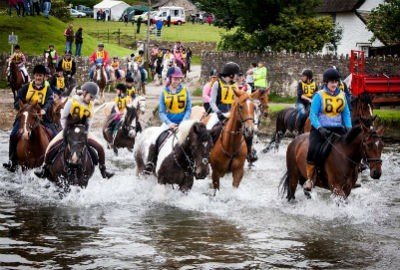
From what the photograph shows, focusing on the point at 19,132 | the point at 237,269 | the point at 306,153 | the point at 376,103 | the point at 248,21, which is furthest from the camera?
the point at 248,21

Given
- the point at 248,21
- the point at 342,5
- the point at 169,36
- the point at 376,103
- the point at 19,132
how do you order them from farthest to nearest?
the point at 169,36
the point at 342,5
the point at 248,21
the point at 376,103
the point at 19,132

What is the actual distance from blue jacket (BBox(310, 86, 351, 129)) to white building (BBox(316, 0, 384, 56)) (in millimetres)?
35363

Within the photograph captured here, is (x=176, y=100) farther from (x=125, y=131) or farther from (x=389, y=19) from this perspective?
(x=389, y=19)

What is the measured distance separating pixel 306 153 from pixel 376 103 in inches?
693

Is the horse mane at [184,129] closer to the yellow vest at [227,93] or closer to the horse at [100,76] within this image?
the yellow vest at [227,93]

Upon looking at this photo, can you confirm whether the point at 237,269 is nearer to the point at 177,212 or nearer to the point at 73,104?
the point at 177,212

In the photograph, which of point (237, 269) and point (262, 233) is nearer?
point (237, 269)

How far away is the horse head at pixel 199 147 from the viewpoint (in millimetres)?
15227

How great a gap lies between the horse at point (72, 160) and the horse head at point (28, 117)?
1.27 meters

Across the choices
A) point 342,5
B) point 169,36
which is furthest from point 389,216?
point 169,36

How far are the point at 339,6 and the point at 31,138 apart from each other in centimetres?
3778

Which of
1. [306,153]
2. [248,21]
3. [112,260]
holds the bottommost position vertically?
[112,260]

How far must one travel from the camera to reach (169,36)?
77.9 m

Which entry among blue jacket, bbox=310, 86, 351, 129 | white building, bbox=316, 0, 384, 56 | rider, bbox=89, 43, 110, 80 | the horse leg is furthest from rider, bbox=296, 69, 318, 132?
white building, bbox=316, 0, 384, 56
